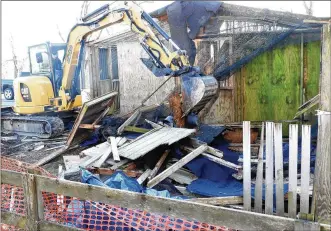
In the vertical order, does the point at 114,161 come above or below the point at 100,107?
below

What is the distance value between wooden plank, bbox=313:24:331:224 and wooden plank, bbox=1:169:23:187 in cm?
293

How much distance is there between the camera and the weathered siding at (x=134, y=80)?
41.2ft

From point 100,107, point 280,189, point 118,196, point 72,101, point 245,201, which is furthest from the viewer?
point 72,101

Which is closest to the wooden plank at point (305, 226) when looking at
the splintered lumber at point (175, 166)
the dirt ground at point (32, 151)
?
the splintered lumber at point (175, 166)

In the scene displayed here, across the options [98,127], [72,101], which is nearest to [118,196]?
[98,127]

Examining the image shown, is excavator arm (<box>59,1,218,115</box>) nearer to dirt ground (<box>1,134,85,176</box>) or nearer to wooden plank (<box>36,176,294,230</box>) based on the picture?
dirt ground (<box>1,134,85,176</box>)

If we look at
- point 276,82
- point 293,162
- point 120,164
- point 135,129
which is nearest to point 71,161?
point 120,164

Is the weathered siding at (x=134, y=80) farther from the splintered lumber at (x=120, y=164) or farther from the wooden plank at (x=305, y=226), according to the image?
the wooden plank at (x=305, y=226)

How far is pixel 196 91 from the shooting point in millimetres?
8109

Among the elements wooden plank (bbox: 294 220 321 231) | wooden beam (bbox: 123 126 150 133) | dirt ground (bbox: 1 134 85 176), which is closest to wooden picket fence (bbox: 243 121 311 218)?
wooden plank (bbox: 294 220 321 231)

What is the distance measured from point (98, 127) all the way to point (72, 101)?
243 centimetres

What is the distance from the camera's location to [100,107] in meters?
10.3

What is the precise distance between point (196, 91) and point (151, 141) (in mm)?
1554

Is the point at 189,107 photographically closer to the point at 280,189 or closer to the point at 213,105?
the point at 213,105
